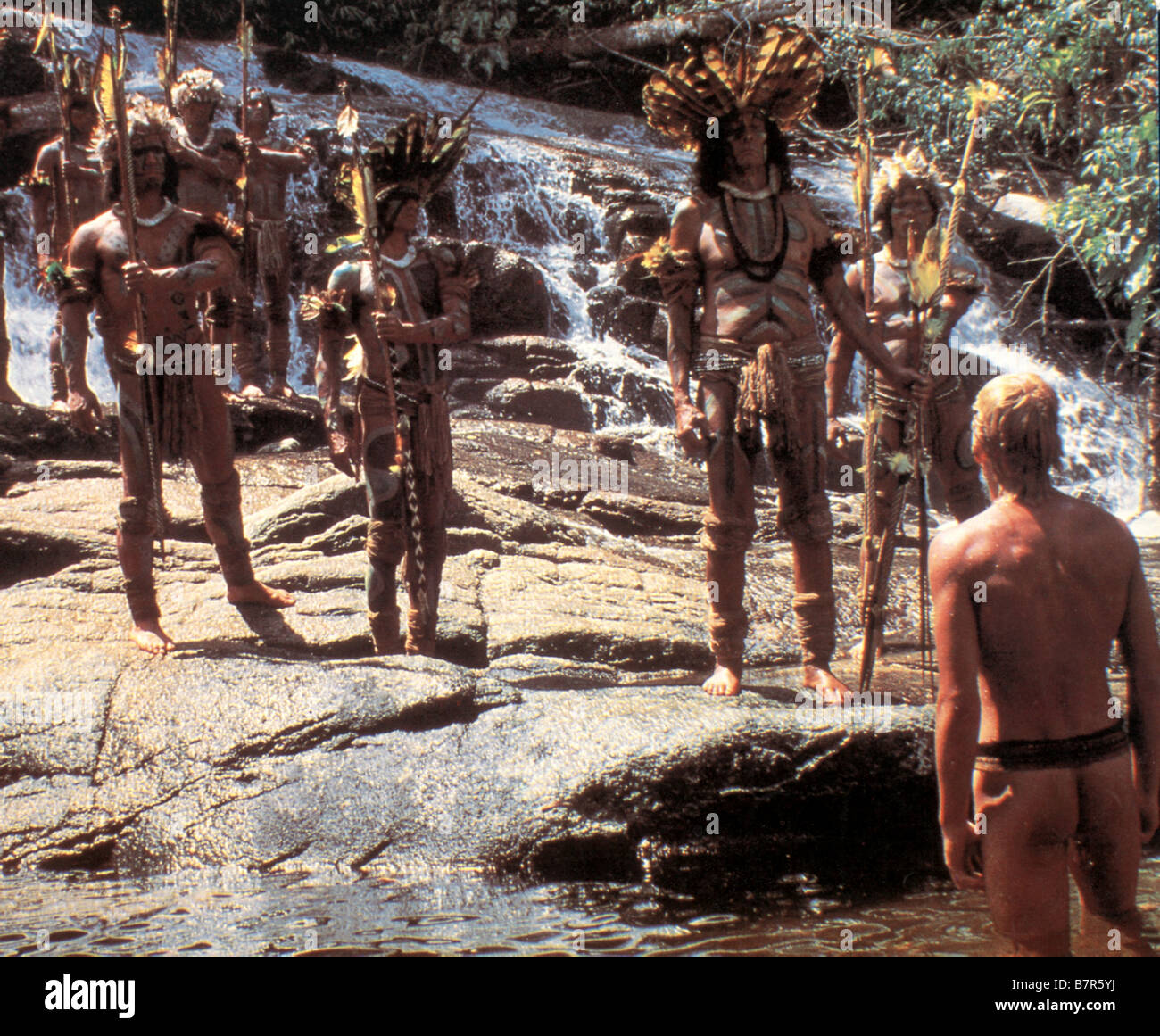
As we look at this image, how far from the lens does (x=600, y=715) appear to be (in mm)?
4305

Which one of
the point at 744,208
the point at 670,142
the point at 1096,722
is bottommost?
the point at 1096,722

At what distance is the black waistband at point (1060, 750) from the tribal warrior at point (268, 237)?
7.65m

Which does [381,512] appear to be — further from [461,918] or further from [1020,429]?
[1020,429]

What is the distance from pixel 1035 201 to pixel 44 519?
10896 millimetres

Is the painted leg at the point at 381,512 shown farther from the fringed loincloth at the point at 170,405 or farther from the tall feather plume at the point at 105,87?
the tall feather plume at the point at 105,87

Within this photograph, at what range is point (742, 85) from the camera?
460 cm

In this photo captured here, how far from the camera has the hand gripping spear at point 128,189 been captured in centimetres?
487

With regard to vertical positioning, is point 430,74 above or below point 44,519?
above

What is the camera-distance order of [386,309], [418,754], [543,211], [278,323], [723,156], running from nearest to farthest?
[418,754]
[723,156]
[386,309]
[278,323]
[543,211]

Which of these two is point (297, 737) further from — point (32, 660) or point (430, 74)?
point (430, 74)

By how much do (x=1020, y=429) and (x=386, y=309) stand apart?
10.5ft

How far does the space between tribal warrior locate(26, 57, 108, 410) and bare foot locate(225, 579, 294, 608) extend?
3.16 meters

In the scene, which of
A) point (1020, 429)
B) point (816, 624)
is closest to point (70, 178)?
point (816, 624)
